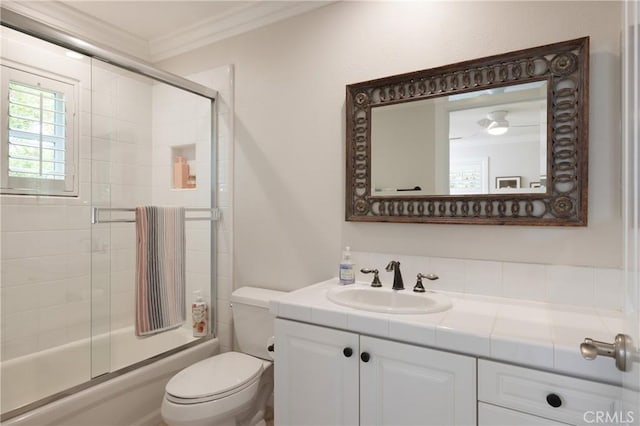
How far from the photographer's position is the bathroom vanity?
96cm

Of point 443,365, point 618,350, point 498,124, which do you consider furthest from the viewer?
point 498,124

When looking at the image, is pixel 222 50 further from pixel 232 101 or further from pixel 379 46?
pixel 379 46

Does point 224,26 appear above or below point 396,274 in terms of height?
above

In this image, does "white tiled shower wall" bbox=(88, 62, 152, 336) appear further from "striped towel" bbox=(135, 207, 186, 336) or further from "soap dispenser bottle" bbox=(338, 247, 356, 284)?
"soap dispenser bottle" bbox=(338, 247, 356, 284)

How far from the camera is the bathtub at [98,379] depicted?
159 cm

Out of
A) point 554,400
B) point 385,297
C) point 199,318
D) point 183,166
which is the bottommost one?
point 199,318

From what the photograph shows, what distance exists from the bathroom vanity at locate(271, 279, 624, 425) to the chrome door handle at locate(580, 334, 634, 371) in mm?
229

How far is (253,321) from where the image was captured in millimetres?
1975

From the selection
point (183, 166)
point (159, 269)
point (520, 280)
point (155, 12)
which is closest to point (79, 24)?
point (155, 12)

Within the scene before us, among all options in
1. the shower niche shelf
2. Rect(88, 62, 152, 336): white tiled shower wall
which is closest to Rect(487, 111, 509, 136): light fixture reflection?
the shower niche shelf

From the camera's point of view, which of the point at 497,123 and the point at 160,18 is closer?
the point at 497,123

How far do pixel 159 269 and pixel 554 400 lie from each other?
1727mm

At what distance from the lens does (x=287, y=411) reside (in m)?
1.42

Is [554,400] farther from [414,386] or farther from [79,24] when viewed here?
[79,24]
